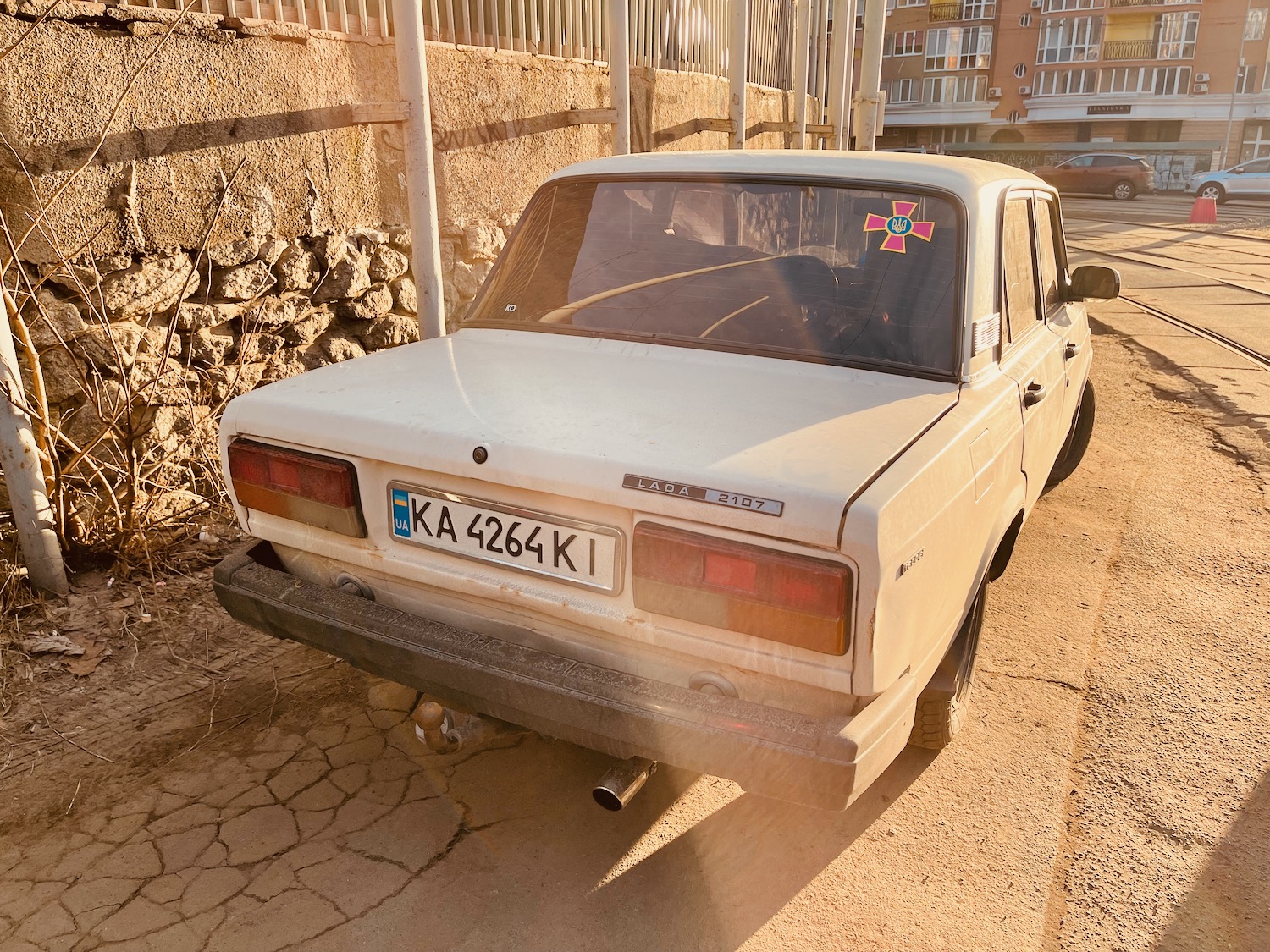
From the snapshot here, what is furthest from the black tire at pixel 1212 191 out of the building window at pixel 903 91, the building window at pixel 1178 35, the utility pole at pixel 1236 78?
the building window at pixel 903 91

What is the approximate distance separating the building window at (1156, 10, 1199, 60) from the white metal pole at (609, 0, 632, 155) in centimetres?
5373

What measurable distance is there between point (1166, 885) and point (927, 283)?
1.69 m

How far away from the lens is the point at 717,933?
7.57ft

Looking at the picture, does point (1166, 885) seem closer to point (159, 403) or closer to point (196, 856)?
point (196, 856)

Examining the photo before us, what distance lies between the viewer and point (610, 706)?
6.93 ft

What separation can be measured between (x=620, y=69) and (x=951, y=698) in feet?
16.6

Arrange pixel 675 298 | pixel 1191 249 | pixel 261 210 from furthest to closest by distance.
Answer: pixel 1191 249 < pixel 261 210 < pixel 675 298

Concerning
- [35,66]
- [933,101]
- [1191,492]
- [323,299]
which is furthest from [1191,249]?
[933,101]

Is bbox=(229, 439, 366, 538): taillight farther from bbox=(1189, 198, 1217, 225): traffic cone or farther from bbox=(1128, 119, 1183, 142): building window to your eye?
bbox=(1128, 119, 1183, 142): building window

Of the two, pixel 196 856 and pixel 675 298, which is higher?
pixel 675 298

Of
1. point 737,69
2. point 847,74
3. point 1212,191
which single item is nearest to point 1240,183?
point 1212,191

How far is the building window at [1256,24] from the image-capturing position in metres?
46.2

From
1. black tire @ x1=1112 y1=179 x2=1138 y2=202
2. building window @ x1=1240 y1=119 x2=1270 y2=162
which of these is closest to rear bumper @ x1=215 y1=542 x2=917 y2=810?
black tire @ x1=1112 y1=179 x2=1138 y2=202

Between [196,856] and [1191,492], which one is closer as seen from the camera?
[196,856]
